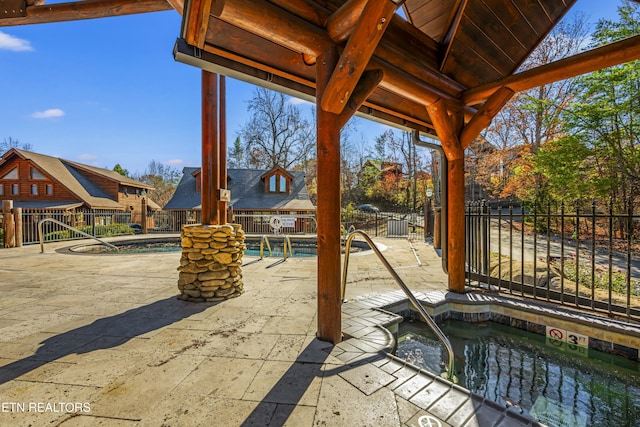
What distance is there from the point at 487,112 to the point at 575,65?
0.86 m

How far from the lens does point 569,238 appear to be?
9062 millimetres

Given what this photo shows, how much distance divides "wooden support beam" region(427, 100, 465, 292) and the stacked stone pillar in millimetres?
3139

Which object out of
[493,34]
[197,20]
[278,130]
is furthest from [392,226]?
[278,130]

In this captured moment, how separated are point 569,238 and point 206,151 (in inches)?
445

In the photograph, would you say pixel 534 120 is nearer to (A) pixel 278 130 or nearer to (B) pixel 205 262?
(B) pixel 205 262

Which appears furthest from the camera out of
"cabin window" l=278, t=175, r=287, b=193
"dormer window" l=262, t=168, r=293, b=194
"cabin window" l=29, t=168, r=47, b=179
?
"cabin window" l=278, t=175, r=287, b=193

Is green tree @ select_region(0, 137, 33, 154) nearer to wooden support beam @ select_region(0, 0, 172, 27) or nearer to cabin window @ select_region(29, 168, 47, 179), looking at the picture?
cabin window @ select_region(29, 168, 47, 179)

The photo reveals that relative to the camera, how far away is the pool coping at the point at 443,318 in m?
1.61

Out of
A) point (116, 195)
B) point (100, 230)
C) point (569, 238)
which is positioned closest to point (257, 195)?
point (100, 230)

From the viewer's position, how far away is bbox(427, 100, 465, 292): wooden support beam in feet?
12.1

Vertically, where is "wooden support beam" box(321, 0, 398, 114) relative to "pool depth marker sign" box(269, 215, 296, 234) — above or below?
above

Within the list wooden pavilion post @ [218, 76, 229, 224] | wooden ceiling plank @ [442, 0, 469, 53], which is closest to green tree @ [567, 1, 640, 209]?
wooden ceiling plank @ [442, 0, 469, 53]

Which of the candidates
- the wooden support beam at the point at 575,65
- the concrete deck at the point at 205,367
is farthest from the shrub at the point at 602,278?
the concrete deck at the point at 205,367

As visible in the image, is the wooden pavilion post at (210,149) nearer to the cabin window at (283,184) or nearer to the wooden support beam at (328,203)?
the wooden support beam at (328,203)
